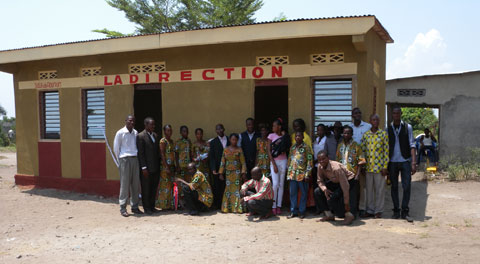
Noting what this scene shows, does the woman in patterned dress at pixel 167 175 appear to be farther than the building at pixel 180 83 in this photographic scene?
Yes

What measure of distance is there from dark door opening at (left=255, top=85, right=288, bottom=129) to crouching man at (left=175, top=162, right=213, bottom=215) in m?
3.47

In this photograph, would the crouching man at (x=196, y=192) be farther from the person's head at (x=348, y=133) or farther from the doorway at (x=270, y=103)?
the doorway at (x=270, y=103)

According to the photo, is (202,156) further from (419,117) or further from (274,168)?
(419,117)

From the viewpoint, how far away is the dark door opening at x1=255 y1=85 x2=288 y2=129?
1003 centimetres

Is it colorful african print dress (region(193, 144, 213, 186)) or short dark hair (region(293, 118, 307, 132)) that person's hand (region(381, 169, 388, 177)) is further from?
colorful african print dress (region(193, 144, 213, 186))

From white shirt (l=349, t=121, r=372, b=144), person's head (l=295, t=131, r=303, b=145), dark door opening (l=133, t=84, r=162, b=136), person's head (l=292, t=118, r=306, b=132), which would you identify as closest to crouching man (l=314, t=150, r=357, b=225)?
person's head (l=295, t=131, r=303, b=145)

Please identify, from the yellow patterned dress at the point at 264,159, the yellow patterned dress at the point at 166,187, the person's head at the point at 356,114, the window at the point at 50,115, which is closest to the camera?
the person's head at the point at 356,114

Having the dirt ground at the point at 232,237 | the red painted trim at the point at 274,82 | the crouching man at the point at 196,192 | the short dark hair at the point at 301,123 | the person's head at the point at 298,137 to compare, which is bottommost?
the dirt ground at the point at 232,237

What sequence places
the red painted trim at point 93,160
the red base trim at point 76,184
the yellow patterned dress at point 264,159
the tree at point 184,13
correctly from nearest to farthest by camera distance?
the yellow patterned dress at point 264,159
the red base trim at point 76,184
the red painted trim at point 93,160
the tree at point 184,13

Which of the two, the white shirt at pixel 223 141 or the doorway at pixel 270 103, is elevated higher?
the doorway at pixel 270 103

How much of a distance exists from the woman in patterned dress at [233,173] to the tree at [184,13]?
1723cm

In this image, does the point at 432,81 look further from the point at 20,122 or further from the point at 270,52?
the point at 20,122

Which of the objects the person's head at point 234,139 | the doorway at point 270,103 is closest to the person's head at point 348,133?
the person's head at point 234,139

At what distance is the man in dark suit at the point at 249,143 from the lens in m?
6.93
